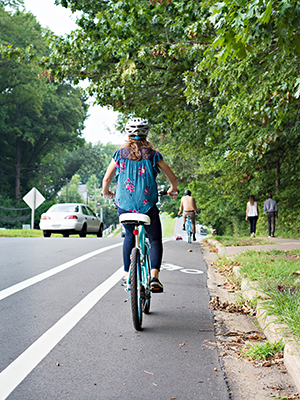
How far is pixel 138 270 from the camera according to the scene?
446 cm

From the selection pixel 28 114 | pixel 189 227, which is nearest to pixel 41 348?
pixel 189 227

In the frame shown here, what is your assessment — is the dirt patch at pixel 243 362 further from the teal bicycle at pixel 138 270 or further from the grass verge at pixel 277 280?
the teal bicycle at pixel 138 270

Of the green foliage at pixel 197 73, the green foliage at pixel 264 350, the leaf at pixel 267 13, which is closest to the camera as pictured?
the leaf at pixel 267 13

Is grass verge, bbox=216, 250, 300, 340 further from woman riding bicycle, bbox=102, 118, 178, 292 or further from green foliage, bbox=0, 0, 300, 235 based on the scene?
green foliage, bbox=0, 0, 300, 235

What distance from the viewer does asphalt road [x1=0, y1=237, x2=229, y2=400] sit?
311cm

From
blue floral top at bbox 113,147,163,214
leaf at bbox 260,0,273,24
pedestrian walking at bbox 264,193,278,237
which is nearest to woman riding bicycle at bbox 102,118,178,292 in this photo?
blue floral top at bbox 113,147,163,214

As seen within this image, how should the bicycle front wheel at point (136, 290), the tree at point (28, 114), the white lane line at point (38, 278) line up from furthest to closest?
1. the tree at point (28, 114)
2. the white lane line at point (38, 278)
3. the bicycle front wheel at point (136, 290)

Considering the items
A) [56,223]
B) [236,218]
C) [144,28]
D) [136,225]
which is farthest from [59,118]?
[136,225]

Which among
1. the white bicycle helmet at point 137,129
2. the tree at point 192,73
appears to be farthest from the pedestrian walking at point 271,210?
the white bicycle helmet at point 137,129

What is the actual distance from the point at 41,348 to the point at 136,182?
1.81 m

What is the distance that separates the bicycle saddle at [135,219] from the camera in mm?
4496

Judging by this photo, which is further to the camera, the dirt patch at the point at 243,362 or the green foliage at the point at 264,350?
the green foliage at the point at 264,350

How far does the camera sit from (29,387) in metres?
3.08

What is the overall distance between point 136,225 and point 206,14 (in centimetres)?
651
